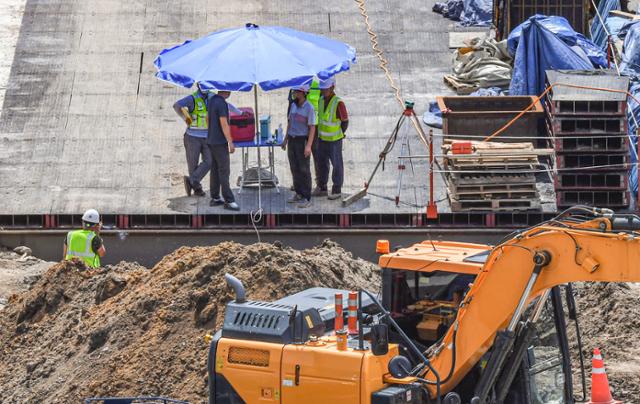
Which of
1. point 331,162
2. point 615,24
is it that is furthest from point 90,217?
point 615,24

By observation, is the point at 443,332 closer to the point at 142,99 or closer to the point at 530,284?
the point at 530,284

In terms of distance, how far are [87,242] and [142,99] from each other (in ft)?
22.9

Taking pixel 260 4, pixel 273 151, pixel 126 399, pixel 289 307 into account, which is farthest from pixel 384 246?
pixel 260 4

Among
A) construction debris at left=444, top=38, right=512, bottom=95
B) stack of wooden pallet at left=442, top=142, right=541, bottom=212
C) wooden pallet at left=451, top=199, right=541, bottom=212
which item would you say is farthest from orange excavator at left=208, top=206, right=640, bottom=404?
construction debris at left=444, top=38, right=512, bottom=95

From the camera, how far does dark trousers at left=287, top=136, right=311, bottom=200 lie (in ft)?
66.4

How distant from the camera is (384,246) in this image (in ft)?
37.9

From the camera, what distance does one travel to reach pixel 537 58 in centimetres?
2261

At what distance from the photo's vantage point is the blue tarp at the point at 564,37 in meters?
22.9

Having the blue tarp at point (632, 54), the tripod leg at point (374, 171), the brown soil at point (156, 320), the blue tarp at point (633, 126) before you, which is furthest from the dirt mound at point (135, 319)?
the blue tarp at point (632, 54)

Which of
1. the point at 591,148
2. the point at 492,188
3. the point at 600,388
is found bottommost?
the point at 600,388

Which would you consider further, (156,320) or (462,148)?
(462,148)

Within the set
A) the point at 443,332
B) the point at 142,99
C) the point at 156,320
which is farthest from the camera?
the point at 142,99

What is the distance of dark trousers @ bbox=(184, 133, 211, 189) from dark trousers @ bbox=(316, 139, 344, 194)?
5.52 feet

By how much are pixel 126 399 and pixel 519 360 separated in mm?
3488
